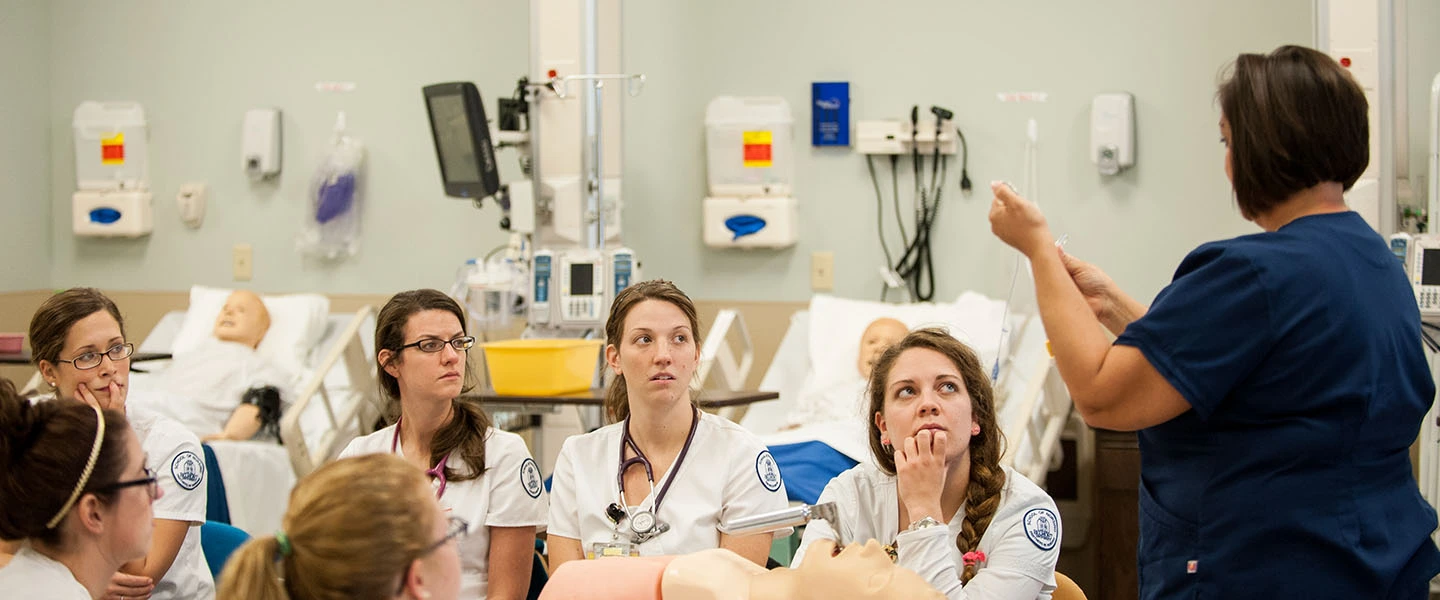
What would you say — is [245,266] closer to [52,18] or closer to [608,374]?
[52,18]

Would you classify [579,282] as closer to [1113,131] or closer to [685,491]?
[1113,131]

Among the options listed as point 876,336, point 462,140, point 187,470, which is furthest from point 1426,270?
point 187,470

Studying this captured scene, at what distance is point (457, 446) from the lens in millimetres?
2471

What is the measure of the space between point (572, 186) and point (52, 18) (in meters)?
3.35

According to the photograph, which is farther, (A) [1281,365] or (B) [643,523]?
(B) [643,523]

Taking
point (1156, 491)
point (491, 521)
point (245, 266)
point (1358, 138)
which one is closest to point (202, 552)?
point (491, 521)

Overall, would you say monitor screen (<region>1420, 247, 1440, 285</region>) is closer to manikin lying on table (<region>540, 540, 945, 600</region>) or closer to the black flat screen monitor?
the black flat screen monitor

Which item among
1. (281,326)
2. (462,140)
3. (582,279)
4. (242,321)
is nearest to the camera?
(582,279)

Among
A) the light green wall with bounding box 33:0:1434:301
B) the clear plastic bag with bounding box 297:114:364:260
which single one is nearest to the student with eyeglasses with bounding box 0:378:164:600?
the light green wall with bounding box 33:0:1434:301

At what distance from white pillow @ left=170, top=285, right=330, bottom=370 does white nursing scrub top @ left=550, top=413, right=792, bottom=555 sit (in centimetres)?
323

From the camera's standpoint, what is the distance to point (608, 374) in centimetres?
442

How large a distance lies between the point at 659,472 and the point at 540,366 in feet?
5.28

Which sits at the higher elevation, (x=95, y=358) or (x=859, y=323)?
(x=95, y=358)

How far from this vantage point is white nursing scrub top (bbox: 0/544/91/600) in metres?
1.71
